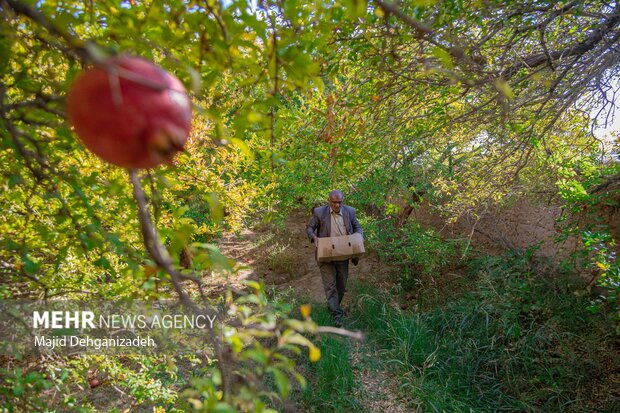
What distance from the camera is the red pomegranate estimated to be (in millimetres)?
601

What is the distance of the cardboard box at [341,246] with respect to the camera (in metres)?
4.39

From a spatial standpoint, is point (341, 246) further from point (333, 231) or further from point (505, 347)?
point (505, 347)

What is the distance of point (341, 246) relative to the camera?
4398mm

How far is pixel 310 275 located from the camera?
268 inches

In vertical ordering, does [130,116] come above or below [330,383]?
above

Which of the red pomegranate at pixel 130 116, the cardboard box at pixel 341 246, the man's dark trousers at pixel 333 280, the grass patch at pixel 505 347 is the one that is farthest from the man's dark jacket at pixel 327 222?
the red pomegranate at pixel 130 116

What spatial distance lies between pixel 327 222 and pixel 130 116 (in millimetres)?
4122

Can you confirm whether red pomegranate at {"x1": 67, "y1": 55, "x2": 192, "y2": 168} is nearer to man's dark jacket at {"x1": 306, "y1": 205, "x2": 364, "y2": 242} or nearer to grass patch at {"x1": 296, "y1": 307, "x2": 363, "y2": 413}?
grass patch at {"x1": 296, "y1": 307, "x2": 363, "y2": 413}

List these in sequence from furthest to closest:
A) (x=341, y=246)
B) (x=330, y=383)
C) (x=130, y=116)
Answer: (x=341, y=246), (x=330, y=383), (x=130, y=116)

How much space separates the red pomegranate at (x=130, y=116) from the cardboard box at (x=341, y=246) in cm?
382

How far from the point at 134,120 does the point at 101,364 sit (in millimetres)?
2271

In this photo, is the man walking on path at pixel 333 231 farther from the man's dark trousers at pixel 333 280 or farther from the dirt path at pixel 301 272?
the dirt path at pixel 301 272

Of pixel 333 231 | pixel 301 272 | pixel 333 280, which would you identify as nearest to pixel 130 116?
pixel 333 231

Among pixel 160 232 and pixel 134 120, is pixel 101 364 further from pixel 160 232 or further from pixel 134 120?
pixel 134 120
